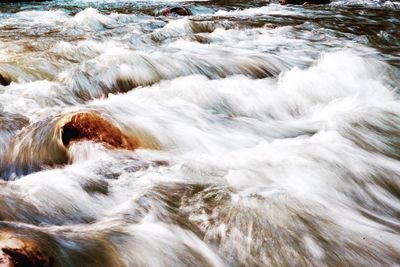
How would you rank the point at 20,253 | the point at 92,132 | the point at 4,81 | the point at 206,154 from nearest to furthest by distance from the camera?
the point at 20,253 < the point at 92,132 < the point at 206,154 < the point at 4,81

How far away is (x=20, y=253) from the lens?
6.46 ft

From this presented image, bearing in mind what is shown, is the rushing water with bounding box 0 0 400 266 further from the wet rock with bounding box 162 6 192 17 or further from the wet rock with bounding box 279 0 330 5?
the wet rock with bounding box 279 0 330 5

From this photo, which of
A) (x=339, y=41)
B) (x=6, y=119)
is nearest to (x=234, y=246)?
(x=6, y=119)

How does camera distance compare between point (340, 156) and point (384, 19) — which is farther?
point (384, 19)

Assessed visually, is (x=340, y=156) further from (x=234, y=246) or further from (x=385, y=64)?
(x=385, y=64)

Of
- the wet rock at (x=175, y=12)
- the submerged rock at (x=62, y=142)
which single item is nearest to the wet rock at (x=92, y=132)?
the submerged rock at (x=62, y=142)

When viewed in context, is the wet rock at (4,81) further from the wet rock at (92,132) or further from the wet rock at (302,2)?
the wet rock at (302,2)

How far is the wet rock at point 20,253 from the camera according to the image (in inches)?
74.9

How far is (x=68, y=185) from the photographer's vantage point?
332 centimetres

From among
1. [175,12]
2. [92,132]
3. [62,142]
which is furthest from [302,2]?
[62,142]

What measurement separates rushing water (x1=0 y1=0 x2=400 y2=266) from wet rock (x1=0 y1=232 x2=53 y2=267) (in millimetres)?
77

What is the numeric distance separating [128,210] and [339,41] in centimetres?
709

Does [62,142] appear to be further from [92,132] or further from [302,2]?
[302,2]

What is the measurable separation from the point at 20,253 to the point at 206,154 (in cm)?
239
